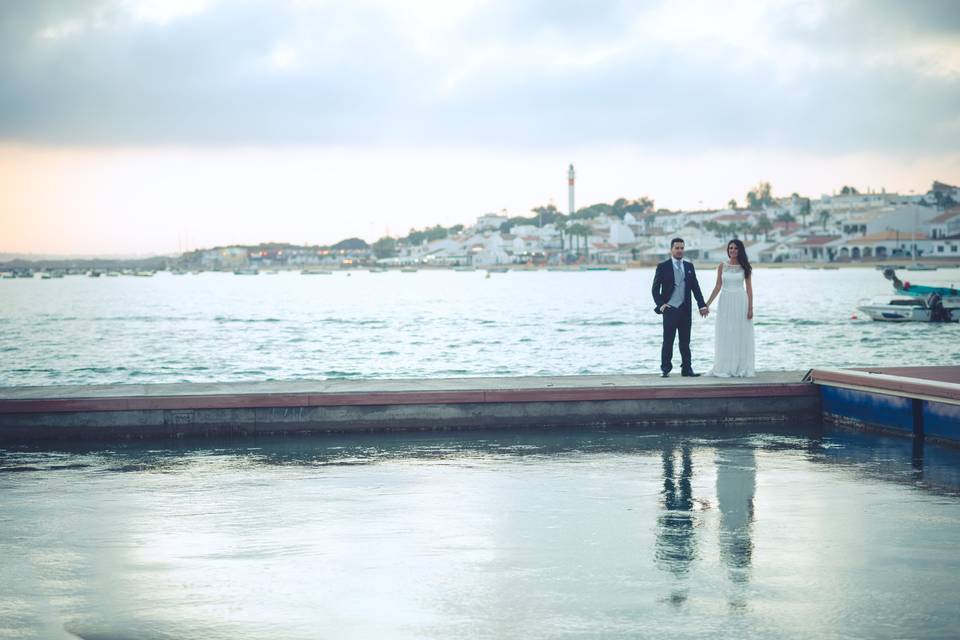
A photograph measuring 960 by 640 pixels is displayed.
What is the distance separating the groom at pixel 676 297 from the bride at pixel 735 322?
460 mm

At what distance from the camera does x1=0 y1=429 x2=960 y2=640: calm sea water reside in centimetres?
524

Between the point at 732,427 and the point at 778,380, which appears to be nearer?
the point at 732,427

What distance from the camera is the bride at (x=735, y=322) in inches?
524

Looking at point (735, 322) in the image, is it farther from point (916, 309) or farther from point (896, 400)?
point (916, 309)

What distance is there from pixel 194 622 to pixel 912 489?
5.69 m

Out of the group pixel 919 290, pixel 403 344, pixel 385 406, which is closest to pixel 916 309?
pixel 919 290

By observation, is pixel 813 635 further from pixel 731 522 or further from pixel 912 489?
pixel 912 489

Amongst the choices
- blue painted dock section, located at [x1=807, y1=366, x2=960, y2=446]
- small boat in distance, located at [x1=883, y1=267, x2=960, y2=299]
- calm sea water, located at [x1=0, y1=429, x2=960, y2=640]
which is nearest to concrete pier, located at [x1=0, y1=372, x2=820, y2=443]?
blue painted dock section, located at [x1=807, y1=366, x2=960, y2=446]

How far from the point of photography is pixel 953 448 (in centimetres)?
1037

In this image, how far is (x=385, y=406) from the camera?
1199 centimetres

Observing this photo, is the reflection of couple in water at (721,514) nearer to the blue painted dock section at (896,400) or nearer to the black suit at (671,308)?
the blue painted dock section at (896,400)

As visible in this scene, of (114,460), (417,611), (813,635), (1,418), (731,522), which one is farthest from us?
(1,418)

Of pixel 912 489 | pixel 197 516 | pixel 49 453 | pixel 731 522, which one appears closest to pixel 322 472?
pixel 197 516

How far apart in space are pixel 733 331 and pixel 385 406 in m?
4.49
